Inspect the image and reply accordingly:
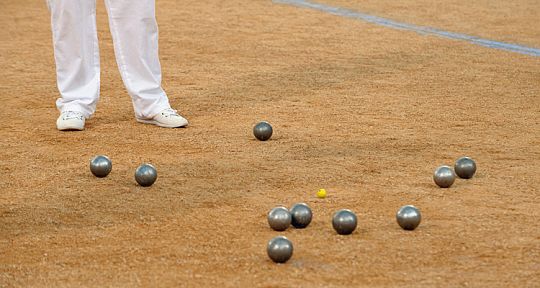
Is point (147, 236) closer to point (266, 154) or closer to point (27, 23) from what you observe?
point (266, 154)

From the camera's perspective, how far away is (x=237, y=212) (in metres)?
4.27

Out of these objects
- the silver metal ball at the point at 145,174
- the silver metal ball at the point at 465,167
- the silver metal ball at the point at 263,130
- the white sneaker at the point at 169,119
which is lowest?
the white sneaker at the point at 169,119

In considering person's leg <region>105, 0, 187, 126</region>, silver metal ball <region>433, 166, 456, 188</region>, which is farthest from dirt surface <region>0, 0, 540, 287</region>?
person's leg <region>105, 0, 187, 126</region>

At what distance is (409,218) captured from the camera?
3959 millimetres

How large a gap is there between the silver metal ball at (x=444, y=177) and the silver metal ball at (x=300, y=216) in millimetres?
762

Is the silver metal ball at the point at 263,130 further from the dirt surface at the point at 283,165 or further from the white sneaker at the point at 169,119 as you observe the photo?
the white sneaker at the point at 169,119

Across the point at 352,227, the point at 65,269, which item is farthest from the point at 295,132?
the point at 65,269

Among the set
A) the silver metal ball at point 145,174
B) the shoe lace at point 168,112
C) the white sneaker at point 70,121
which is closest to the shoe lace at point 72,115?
the white sneaker at point 70,121

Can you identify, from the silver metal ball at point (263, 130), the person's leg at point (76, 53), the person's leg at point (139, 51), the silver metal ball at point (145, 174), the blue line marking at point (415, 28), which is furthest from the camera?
the blue line marking at point (415, 28)

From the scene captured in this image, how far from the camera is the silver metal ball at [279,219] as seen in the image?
3.95 metres

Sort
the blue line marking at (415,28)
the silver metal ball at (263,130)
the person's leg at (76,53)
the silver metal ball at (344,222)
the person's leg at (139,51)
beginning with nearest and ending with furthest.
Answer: the silver metal ball at (344,222), the silver metal ball at (263,130), the person's leg at (139,51), the person's leg at (76,53), the blue line marking at (415,28)

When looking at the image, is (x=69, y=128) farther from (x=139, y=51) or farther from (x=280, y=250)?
(x=280, y=250)

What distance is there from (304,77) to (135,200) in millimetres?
2781

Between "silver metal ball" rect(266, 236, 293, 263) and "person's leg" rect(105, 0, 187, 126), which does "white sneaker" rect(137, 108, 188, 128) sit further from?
"silver metal ball" rect(266, 236, 293, 263)
